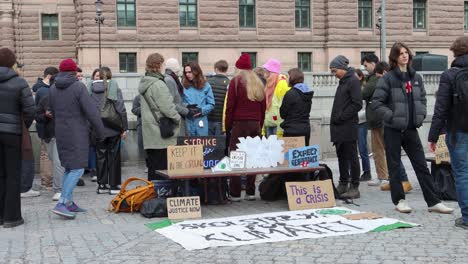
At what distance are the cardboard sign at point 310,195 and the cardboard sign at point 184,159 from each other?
1243 mm

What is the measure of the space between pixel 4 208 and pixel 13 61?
182 cm

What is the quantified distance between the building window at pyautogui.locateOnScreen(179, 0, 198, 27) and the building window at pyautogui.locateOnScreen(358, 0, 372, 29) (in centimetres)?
1089

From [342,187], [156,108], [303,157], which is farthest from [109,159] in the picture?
[342,187]

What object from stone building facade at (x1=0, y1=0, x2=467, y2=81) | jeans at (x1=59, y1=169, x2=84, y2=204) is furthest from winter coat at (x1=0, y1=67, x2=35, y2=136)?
stone building facade at (x1=0, y1=0, x2=467, y2=81)

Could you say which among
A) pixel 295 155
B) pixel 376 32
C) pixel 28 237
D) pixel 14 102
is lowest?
pixel 28 237

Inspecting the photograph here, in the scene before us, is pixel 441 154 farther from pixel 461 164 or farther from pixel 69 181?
pixel 69 181

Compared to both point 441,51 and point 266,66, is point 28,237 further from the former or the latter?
point 441,51

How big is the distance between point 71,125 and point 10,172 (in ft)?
3.11

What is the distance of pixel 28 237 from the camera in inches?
286

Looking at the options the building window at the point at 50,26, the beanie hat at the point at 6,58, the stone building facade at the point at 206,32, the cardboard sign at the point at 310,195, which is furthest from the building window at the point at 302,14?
the beanie hat at the point at 6,58

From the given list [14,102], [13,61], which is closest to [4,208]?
[14,102]

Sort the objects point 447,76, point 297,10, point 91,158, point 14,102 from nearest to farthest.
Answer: point 447,76
point 14,102
point 91,158
point 297,10

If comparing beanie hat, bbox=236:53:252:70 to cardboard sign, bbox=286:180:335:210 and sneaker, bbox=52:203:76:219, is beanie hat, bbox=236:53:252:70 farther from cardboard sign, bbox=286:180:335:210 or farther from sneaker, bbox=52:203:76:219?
sneaker, bbox=52:203:76:219

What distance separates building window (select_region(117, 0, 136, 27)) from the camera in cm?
3778
